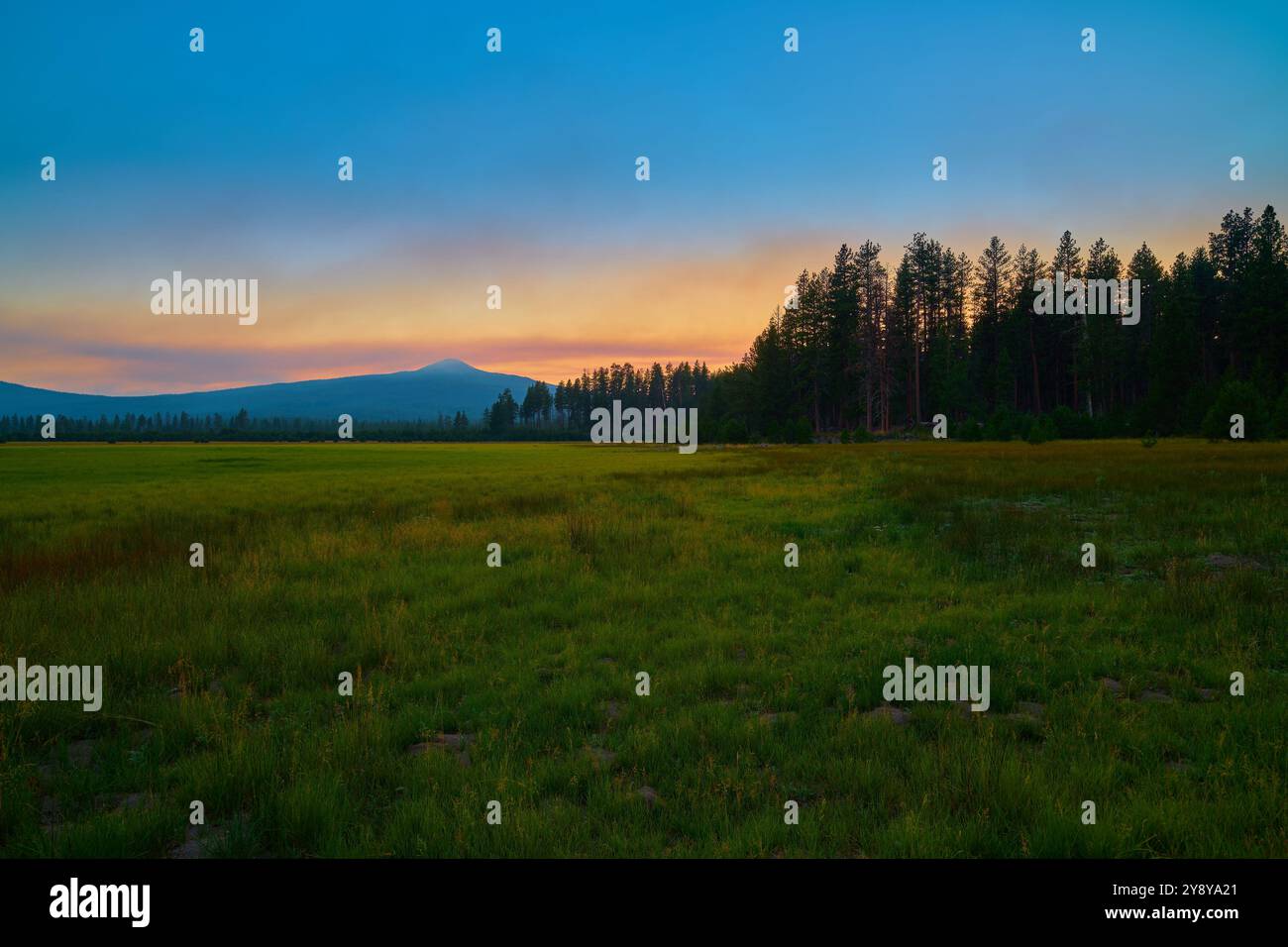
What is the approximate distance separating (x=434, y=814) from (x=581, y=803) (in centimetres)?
113

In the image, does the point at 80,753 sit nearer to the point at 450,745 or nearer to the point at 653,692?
the point at 450,745

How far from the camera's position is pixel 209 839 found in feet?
14.4

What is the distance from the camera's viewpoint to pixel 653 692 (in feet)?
22.9

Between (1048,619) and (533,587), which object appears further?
(533,587)

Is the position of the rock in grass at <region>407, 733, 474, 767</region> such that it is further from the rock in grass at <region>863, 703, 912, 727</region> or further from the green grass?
the rock in grass at <region>863, 703, 912, 727</region>

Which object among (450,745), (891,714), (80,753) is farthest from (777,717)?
(80,753)

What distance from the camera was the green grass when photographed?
4.37m

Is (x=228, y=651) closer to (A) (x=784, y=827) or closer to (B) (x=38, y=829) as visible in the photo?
(B) (x=38, y=829)

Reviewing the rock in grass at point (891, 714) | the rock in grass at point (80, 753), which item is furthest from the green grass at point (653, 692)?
the rock in grass at point (891, 714)

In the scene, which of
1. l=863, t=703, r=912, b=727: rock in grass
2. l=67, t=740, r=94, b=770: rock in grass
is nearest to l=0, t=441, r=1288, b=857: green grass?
l=67, t=740, r=94, b=770: rock in grass

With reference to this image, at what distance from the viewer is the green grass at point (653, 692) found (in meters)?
4.37

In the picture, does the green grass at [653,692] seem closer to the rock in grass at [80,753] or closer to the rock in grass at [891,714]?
the rock in grass at [80,753]

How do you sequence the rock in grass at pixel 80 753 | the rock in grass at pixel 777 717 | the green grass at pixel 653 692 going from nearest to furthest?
the green grass at pixel 653 692 → the rock in grass at pixel 80 753 → the rock in grass at pixel 777 717
